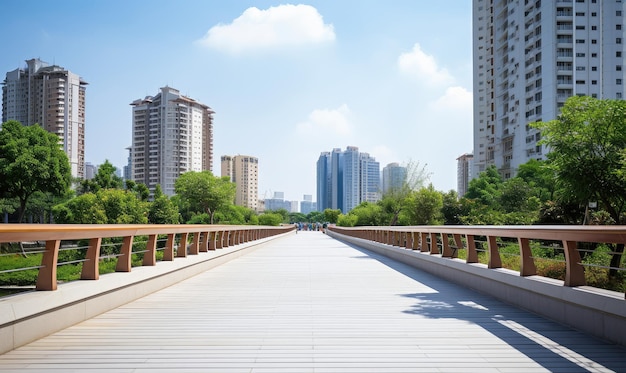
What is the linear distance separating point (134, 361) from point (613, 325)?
14.3 feet

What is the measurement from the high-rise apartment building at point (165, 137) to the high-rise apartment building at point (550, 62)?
98.1m

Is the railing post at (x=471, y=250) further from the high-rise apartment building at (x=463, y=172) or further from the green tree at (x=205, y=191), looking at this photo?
the high-rise apartment building at (x=463, y=172)

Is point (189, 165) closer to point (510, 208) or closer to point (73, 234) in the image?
point (510, 208)

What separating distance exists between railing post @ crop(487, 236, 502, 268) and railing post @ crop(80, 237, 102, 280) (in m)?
5.71

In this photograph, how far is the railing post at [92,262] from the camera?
6758mm

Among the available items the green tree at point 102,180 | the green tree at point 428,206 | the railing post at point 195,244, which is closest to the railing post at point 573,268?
the railing post at point 195,244

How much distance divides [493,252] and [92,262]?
583 centimetres

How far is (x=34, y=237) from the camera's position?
16.6 ft

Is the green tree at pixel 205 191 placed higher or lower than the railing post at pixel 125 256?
higher

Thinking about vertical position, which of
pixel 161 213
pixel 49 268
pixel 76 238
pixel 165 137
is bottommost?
pixel 161 213

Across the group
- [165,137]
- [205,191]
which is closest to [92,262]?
[205,191]

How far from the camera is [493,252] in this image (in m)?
8.55

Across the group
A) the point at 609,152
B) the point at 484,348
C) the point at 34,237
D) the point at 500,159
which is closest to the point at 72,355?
the point at 34,237

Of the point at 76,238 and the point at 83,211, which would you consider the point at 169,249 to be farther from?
the point at 83,211
